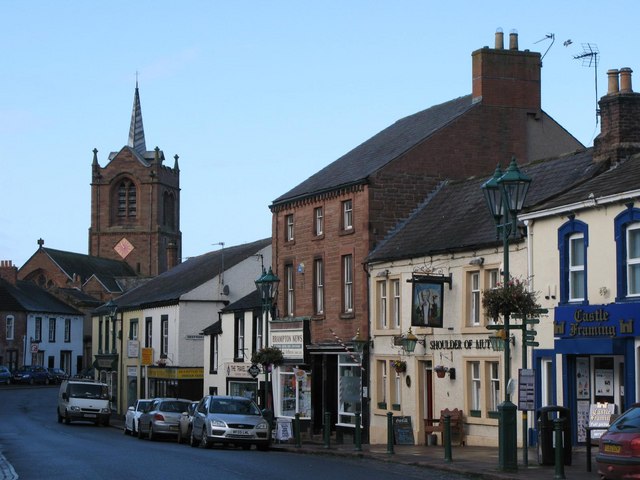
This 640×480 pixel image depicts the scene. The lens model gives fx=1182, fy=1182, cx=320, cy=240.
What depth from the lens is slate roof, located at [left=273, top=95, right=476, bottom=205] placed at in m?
41.6

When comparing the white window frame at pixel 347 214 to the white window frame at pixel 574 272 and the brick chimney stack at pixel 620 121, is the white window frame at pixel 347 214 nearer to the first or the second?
the brick chimney stack at pixel 620 121

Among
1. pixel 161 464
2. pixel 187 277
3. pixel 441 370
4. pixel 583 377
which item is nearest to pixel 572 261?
pixel 583 377

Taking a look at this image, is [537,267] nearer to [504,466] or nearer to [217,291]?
[504,466]

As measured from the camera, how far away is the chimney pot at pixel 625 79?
31609mm

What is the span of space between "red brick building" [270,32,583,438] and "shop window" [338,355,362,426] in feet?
0.12

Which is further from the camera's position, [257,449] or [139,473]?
[257,449]

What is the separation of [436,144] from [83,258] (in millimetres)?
100697

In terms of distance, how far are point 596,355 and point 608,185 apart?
4.02m

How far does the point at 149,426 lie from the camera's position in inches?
1679

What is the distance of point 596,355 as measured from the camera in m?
27.9

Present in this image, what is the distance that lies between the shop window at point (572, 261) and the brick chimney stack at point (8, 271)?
282ft

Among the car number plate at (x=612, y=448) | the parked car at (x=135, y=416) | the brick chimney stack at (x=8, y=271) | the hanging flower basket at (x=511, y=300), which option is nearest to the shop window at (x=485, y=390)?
the hanging flower basket at (x=511, y=300)

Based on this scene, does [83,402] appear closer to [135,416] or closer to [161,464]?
[135,416]

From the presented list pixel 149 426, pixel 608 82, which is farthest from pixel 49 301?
pixel 608 82
